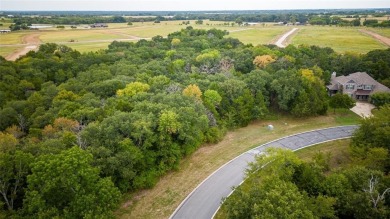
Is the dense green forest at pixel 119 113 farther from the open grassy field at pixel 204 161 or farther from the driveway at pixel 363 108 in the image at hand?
the driveway at pixel 363 108

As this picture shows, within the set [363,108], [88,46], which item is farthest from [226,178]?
[88,46]

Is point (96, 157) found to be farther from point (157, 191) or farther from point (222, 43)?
point (222, 43)

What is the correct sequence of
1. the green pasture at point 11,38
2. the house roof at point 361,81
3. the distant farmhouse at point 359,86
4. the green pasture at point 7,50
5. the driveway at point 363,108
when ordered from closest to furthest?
1. the driveway at point 363,108
2. the house roof at point 361,81
3. the distant farmhouse at point 359,86
4. the green pasture at point 7,50
5. the green pasture at point 11,38

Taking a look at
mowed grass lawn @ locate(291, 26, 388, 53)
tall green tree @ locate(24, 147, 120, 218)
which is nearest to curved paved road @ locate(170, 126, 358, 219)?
tall green tree @ locate(24, 147, 120, 218)

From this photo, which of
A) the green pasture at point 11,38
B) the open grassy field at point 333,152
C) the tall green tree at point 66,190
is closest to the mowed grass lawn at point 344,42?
the open grassy field at point 333,152

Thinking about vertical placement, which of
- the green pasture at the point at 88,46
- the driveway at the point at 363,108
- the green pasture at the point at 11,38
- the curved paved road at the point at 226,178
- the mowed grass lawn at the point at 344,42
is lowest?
the curved paved road at the point at 226,178

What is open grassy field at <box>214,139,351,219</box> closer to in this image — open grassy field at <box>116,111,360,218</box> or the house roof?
open grassy field at <box>116,111,360,218</box>
